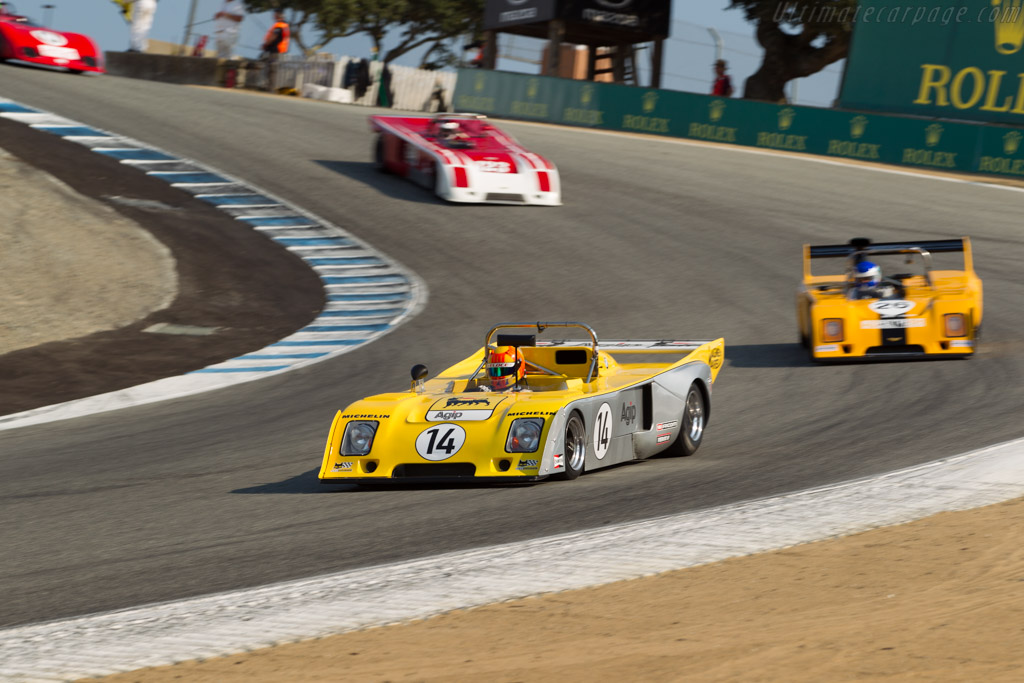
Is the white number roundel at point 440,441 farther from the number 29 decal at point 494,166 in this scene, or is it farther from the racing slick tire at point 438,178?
the racing slick tire at point 438,178

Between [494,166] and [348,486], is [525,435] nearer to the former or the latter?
[348,486]

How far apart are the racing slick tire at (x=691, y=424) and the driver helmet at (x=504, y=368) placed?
1289mm

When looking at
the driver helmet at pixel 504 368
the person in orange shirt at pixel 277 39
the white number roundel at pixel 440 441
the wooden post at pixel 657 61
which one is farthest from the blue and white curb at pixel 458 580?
the wooden post at pixel 657 61

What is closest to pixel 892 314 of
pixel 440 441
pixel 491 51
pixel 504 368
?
pixel 504 368

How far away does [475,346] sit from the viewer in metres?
14.0

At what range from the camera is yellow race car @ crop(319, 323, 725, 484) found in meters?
7.50

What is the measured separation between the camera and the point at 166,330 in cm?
1457

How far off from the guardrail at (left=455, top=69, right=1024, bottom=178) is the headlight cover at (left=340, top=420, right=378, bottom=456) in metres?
20.4

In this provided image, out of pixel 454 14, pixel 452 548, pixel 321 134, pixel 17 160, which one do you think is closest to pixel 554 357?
pixel 452 548

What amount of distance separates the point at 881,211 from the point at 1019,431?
43.2ft

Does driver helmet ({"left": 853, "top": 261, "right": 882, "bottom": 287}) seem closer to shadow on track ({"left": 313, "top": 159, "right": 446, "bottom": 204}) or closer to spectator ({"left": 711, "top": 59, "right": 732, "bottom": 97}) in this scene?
shadow on track ({"left": 313, "top": 159, "right": 446, "bottom": 204})

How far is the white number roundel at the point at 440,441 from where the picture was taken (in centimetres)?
757

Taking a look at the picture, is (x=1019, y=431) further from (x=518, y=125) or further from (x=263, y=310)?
(x=518, y=125)

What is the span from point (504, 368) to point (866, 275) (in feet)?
19.8
